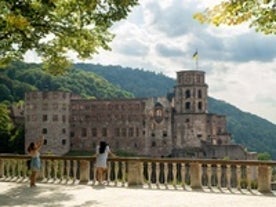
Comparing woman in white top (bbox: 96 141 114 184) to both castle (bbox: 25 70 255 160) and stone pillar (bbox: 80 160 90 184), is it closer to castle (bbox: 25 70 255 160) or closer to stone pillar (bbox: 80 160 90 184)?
stone pillar (bbox: 80 160 90 184)

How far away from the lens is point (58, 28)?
70.7 ft

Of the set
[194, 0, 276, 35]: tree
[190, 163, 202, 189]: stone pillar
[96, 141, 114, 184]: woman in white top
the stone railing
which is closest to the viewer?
[194, 0, 276, 35]: tree

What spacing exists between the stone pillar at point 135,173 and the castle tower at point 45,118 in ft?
271

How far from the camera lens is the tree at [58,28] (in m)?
19.2

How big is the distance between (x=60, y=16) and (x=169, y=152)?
8903cm

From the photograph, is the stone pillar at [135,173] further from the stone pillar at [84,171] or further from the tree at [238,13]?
the tree at [238,13]

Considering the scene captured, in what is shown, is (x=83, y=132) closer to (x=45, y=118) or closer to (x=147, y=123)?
(x=45, y=118)

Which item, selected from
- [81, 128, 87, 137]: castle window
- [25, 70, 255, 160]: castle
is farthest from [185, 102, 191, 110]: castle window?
[81, 128, 87, 137]: castle window

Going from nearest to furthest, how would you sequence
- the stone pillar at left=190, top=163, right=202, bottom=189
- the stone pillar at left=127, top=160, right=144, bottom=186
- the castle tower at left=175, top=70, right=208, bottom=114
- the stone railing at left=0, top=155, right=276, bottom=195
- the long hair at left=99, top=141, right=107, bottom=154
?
the stone railing at left=0, top=155, right=276, bottom=195 < the stone pillar at left=190, top=163, right=202, bottom=189 < the stone pillar at left=127, top=160, right=144, bottom=186 < the long hair at left=99, top=141, right=107, bottom=154 < the castle tower at left=175, top=70, right=208, bottom=114

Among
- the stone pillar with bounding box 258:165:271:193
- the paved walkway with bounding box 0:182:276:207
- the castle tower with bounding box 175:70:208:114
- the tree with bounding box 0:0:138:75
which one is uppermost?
the castle tower with bounding box 175:70:208:114

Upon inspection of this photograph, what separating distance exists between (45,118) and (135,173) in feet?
274

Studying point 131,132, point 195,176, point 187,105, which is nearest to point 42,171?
point 195,176

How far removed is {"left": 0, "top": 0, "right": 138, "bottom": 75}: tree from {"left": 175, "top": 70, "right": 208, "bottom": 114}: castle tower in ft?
277

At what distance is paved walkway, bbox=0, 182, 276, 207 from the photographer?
15.2 m
